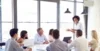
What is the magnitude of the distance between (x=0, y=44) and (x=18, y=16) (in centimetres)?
134

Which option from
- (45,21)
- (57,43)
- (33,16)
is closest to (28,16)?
(33,16)

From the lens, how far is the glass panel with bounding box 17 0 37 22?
6107 mm

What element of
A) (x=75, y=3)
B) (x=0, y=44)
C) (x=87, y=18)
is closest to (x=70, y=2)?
(x=75, y=3)

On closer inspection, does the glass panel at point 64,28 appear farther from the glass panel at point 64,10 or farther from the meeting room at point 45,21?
the glass panel at point 64,10

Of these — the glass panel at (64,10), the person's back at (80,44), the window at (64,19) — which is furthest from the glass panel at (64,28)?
the person's back at (80,44)

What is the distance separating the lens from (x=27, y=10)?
21.0ft

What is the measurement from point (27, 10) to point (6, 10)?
84 cm

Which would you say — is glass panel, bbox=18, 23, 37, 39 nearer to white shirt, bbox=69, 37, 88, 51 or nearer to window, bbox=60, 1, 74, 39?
window, bbox=60, 1, 74, 39

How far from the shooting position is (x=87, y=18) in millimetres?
8328

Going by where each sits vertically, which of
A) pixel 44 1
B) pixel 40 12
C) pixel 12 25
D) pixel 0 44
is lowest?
pixel 0 44

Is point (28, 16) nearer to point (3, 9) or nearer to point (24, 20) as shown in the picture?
point (24, 20)

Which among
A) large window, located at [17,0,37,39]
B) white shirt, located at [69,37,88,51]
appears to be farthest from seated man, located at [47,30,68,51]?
large window, located at [17,0,37,39]

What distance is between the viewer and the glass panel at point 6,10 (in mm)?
5773

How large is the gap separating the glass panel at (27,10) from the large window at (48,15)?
36cm
